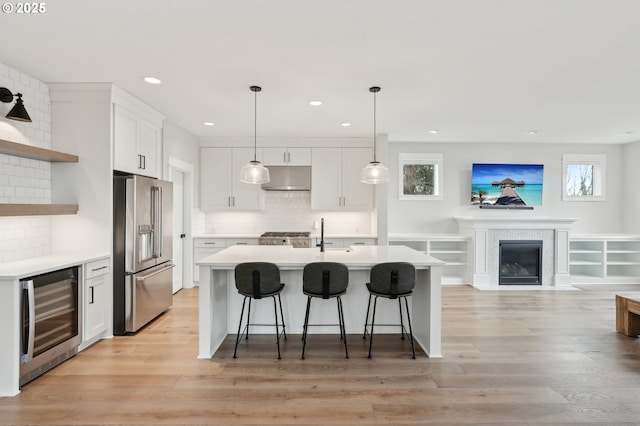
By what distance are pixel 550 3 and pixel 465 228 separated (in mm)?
4548

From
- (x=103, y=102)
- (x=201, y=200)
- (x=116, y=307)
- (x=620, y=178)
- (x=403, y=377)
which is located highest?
(x=103, y=102)

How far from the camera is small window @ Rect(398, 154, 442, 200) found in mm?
6461

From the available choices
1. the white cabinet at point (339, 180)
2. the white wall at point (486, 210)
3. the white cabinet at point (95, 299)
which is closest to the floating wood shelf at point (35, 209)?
the white cabinet at point (95, 299)

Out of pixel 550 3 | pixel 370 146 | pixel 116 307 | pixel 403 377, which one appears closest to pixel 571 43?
pixel 550 3

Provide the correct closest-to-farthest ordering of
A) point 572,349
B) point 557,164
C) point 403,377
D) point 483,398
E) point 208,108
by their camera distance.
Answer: point 483,398
point 403,377
point 572,349
point 208,108
point 557,164

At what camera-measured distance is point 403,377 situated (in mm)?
2746

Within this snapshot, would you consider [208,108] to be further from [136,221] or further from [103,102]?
[136,221]

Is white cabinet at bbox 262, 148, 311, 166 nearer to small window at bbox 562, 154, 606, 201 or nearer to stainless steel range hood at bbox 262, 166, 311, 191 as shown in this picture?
stainless steel range hood at bbox 262, 166, 311, 191

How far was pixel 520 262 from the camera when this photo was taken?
612 cm

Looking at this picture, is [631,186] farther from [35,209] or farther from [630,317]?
[35,209]

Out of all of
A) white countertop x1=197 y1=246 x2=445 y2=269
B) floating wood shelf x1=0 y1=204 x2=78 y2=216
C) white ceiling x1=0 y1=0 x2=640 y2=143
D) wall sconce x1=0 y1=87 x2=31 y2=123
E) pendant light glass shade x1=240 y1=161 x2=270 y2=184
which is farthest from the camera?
pendant light glass shade x1=240 y1=161 x2=270 y2=184

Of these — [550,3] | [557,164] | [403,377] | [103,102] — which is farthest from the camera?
[557,164]

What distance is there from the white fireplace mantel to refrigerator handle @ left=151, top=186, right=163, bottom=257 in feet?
15.9

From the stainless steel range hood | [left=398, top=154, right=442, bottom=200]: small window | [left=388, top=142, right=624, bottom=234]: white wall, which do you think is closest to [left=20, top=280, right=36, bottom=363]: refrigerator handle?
the stainless steel range hood
